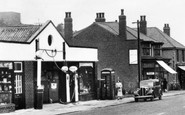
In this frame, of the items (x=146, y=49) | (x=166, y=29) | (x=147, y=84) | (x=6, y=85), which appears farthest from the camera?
(x=166, y=29)

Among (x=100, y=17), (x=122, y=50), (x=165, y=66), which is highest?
(x=100, y=17)

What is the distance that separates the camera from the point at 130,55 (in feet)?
162

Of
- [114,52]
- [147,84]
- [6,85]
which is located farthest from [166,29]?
[6,85]

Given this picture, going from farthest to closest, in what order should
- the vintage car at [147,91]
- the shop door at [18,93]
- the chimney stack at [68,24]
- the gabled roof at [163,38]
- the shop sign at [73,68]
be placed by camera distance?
1. the gabled roof at [163,38]
2. the chimney stack at [68,24]
3. the vintage car at [147,91]
4. the shop sign at [73,68]
5. the shop door at [18,93]

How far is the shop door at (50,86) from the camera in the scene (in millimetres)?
30703

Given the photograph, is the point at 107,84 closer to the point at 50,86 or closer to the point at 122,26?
the point at 50,86

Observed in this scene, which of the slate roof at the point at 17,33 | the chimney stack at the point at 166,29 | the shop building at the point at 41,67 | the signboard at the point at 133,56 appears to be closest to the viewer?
the shop building at the point at 41,67

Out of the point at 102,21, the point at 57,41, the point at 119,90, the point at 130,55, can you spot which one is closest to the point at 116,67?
the point at 130,55

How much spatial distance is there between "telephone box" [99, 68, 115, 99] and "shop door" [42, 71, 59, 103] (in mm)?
5142

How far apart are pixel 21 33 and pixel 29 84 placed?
4.22m

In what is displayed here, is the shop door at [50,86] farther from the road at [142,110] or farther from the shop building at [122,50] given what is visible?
the shop building at [122,50]

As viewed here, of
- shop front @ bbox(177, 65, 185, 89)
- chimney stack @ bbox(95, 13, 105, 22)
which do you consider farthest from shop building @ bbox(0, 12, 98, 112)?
shop front @ bbox(177, 65, 185, 89)

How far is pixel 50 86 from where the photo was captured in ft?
102

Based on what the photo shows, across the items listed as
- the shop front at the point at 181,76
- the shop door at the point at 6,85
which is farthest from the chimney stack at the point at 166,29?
the shop door at the point at 6,85
